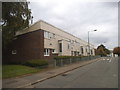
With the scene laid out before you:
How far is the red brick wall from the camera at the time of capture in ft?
79.2

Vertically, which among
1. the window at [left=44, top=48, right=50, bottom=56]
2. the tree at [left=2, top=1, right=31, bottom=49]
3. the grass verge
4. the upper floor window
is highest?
the tree at [left=2, top=1, right=31, bottom=49]

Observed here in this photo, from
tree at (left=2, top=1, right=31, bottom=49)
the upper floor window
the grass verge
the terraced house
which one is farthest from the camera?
the upper floor window

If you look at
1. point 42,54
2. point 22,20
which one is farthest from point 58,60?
point 22,20

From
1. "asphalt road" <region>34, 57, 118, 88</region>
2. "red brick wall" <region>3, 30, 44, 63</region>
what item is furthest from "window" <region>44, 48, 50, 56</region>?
"asphalt road" <region>34, 57, 118, 88</region>

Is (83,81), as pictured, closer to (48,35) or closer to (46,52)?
(46,52)

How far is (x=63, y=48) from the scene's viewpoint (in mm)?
32000

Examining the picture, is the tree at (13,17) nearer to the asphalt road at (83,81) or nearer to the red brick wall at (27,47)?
the red brick wall at (27,47)

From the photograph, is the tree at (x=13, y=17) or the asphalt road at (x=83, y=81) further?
the tree at (x=13, y=17)

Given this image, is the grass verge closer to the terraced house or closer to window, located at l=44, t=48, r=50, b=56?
the terraced house

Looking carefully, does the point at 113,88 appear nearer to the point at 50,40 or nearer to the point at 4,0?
the point at 4,0

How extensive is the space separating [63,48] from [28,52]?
30.9ft

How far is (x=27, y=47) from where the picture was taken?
1004 inches

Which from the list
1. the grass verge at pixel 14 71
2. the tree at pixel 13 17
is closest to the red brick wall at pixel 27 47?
the tree at pixel 13 17

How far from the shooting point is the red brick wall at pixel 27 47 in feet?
79.2
